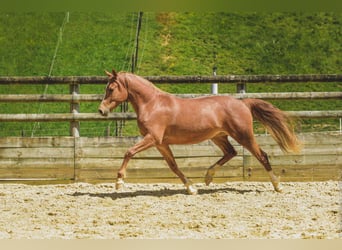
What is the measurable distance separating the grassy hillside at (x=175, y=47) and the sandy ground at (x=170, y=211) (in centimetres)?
1167

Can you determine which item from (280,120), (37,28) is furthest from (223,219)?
(37,28)

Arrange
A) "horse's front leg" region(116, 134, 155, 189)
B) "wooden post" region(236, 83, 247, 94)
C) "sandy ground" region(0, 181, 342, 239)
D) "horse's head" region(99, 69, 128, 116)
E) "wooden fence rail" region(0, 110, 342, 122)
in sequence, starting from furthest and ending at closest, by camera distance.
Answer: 1. "wooden post" region(236, 83, 247, 94)
2. "wooden fence rail" region(0, 110, 342, 122)
3. "horse's head" region(99, 69, 128, 116)
4. "horse's front leg" region(116, 134, 155, 189)
5. "sandy ground" region(0, 181, 342, 239)

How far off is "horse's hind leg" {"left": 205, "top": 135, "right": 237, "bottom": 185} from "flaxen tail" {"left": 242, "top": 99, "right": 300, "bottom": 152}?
455 mm

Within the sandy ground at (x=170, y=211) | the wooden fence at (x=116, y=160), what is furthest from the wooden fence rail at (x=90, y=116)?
the sandy ground at (x=170, y=211)

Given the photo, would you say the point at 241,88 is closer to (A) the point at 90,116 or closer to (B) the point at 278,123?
(B) the point at 278,123

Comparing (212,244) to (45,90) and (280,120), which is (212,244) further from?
(45,90)

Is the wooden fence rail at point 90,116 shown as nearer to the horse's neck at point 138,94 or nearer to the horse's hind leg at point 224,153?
the horse's neck at point 138,94

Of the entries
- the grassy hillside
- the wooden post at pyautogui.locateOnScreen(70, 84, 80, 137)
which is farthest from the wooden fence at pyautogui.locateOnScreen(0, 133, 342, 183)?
the grassy hillside

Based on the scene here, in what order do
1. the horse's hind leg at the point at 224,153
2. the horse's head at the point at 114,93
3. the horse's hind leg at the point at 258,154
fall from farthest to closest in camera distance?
the horse's hind leg at the point at 224,153, the horse's hind leg at the point at 258,154, the horse's head at the point at 114,93

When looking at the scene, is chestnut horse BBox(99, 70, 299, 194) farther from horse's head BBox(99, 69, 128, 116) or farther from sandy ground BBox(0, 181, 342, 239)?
sandy ground BBox(0, 181, 342, 239)

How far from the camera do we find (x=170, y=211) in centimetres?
460

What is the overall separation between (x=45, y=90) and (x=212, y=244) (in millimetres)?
18623

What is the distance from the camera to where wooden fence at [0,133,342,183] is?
6.62 m

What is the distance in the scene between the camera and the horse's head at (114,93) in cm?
550
